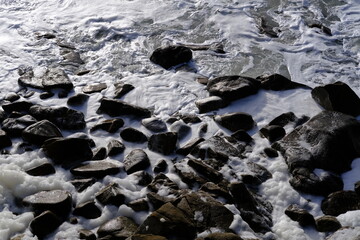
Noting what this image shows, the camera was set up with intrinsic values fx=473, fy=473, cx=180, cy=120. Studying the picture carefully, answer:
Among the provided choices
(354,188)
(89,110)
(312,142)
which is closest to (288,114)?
(312,142)

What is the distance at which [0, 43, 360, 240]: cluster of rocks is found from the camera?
344 centimetres

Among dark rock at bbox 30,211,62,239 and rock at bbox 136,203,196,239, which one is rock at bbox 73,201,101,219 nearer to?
dark rock at bbox 30,211,62,239

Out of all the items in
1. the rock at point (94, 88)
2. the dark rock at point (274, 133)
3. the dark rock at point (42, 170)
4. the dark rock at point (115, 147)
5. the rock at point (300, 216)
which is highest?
the dark rock at point (42, 170)

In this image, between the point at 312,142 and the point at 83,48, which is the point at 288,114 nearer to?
the point at 312,142

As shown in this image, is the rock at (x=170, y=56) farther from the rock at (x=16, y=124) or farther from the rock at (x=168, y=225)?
the rock at (x=168, y=225)

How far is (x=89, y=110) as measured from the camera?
508cm

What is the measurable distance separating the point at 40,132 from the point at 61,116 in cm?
41

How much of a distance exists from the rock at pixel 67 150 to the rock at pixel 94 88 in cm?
124

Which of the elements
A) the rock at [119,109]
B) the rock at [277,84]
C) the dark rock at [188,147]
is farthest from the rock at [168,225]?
the rock at [277,84]

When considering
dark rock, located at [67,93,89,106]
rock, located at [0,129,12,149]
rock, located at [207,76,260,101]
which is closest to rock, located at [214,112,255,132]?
rock, located at [207,76,260,101]

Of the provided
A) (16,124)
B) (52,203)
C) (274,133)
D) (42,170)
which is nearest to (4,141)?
(16,124)

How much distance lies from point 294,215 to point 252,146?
959 millimetres

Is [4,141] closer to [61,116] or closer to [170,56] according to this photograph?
[61,116]

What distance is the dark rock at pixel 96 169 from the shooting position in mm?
4008
